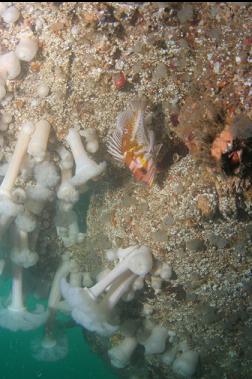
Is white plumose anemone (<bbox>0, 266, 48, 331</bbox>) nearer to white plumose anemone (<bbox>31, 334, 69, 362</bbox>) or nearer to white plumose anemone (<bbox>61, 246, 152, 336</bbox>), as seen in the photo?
white plumose anemone (<bbox>31, 334, 69, 362</bbox>)

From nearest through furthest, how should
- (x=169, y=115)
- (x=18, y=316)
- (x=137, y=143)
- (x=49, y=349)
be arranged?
(x=137, y=143) → (x=169, y=115) → (x=18, y=316) → (x=49, y=349)

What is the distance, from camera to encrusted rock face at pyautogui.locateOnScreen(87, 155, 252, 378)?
123 inches

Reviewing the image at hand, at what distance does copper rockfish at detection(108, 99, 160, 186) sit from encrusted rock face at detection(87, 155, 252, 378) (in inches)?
12.7

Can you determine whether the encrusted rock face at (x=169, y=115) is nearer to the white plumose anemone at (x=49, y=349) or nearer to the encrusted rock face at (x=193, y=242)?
the encrusted rock face at (x=193, y=242)

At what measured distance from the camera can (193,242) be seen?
3400mm

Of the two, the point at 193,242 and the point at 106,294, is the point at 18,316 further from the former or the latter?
the point at 193,242

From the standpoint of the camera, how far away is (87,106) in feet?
11.5

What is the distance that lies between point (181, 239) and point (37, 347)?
3.23 meters

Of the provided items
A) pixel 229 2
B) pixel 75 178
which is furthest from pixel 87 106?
pixel 229 2

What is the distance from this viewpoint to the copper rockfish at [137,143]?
2.98m

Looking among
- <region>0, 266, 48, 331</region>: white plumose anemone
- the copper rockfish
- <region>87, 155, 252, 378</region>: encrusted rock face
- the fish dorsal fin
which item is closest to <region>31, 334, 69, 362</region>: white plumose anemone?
A: <region>0, 266, 48, 331</region>: white plumose anemone

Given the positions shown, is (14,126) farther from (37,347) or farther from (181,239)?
(37,347)

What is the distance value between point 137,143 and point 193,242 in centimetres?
116

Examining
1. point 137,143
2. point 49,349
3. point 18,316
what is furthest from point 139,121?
point 49,349
